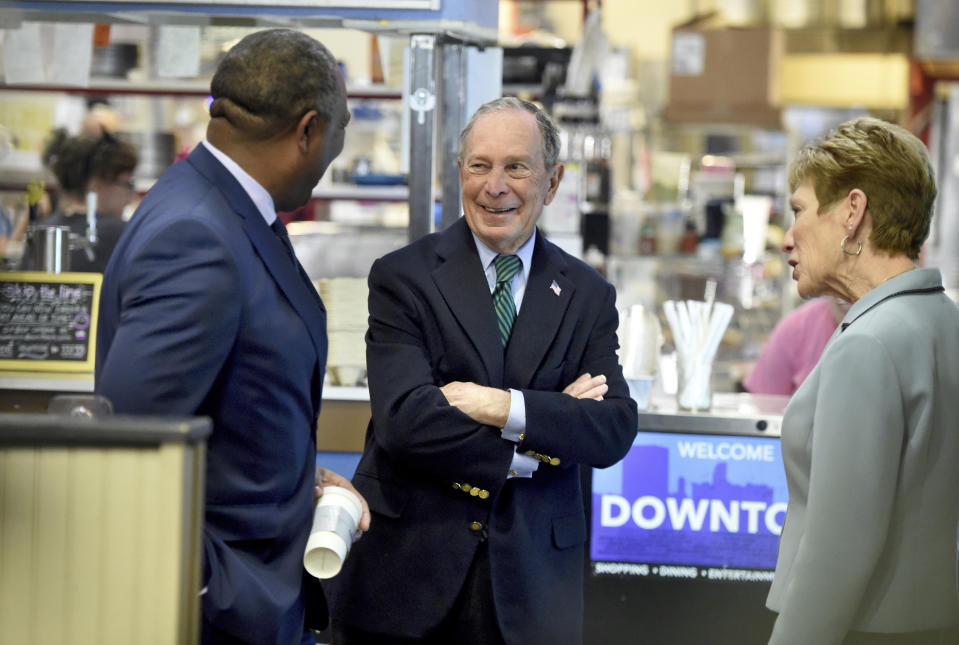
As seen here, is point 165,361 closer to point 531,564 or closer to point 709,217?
point 531,564

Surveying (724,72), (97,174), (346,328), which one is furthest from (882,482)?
(724,72)

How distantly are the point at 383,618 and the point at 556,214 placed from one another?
2.44m

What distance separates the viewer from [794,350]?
169 inches

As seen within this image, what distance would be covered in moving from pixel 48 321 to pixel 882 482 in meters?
2.49

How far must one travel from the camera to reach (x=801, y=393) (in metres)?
1.99

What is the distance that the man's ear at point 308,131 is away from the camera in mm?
1908

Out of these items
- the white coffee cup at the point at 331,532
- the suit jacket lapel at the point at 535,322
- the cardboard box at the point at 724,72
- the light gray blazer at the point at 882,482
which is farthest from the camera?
the cardboard box at the point at 724,72

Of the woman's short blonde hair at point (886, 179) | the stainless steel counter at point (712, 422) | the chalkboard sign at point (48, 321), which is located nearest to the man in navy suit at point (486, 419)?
the woman's short blonde hair at point (886, 179)

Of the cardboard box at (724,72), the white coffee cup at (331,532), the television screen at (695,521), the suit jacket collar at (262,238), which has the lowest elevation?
the television screen at (695,521)

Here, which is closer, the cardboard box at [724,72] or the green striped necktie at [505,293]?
the green striped necktie at [505,293]

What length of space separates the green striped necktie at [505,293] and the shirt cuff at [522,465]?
25 cm

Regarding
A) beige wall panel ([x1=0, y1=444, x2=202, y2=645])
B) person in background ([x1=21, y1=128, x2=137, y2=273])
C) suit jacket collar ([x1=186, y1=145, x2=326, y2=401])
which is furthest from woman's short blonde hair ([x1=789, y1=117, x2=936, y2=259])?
person in background ([x1=21, y1=128, x2=137, y2=273])

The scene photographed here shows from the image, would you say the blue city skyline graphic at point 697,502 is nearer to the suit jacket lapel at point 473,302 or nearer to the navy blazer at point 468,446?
the navy blazer at point 468,446

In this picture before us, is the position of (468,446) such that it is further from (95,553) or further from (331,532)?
(95,553)
